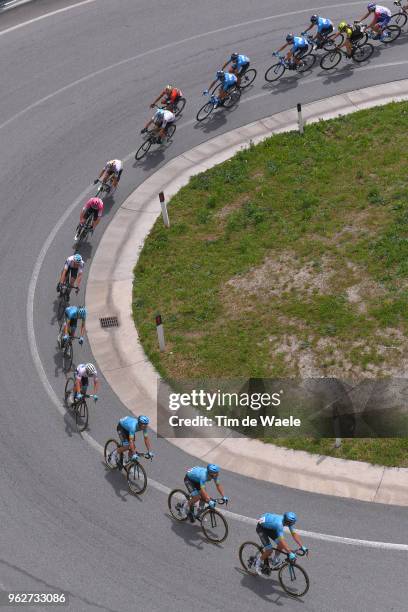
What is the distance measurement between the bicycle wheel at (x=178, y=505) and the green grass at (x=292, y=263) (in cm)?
269

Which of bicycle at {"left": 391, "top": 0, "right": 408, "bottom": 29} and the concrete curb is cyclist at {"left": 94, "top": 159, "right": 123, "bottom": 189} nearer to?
the concrete curb

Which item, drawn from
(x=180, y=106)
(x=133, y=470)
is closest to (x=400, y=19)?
(x=180, y=106)

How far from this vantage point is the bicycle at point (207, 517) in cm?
1570

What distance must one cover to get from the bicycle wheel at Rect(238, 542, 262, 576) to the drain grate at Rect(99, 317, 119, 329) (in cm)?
756

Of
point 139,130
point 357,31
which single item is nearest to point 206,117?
point 139,130

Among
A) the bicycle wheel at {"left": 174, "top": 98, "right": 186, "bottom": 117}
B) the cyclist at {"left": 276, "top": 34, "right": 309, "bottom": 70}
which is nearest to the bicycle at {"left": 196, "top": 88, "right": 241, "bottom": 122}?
the bicycle wheel at {"left": 174, "top": 98, "right": 186, "bottom": 117}

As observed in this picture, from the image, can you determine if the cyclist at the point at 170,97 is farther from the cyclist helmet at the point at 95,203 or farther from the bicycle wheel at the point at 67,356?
the bicycle wheel at the point at 67,356

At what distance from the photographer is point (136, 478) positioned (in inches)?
663

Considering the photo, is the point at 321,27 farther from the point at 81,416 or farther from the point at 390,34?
the point at 81,416

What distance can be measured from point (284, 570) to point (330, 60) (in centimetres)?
1990

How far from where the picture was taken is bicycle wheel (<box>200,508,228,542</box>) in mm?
15695

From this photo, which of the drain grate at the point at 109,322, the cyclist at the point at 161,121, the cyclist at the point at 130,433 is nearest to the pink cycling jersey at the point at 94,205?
the drain grate at the point at 109,322

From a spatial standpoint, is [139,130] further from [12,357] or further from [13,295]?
[12,357]

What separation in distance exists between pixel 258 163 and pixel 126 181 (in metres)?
3.96
